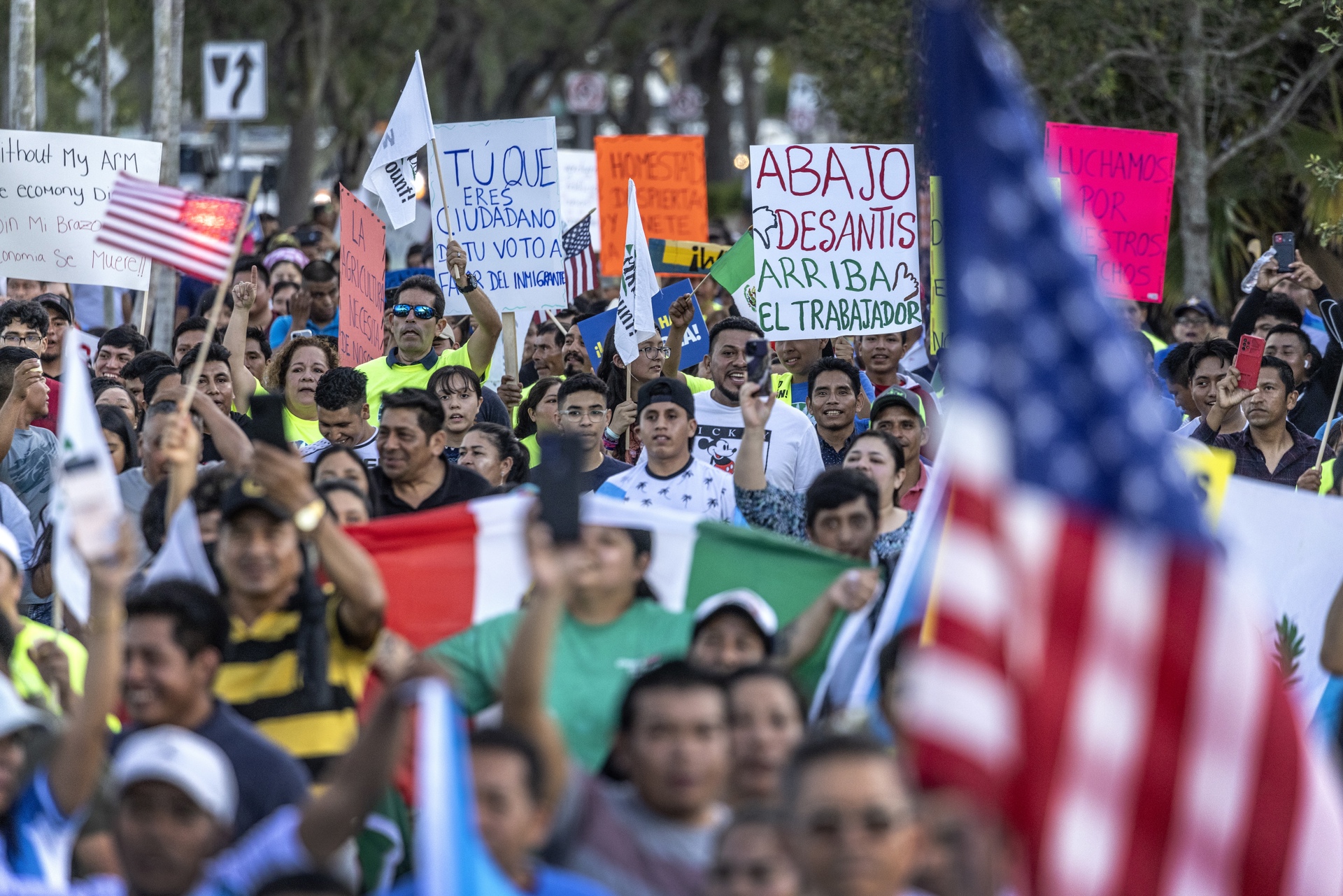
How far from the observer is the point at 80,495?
14.3ft

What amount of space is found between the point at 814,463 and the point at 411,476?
1.97 meters

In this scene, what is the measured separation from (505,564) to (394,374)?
386cm

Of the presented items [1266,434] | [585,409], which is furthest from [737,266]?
[1266,434]

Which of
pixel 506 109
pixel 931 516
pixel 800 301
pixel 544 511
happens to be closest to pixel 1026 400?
pixel 544 511

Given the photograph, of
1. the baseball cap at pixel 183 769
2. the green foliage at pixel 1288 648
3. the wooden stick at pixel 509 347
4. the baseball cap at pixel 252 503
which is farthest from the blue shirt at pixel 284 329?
the baseball cap at pixel 183 769

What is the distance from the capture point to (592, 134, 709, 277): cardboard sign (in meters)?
13.2

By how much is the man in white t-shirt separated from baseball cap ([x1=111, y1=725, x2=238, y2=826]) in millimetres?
3856

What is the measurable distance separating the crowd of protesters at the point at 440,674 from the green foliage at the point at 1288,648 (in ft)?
1.38

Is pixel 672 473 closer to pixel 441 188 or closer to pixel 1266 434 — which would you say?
pixel 1266 434

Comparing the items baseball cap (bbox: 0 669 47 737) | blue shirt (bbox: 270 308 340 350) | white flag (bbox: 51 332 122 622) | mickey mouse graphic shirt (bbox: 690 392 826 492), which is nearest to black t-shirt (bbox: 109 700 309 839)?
baseball cap (bbox: 0 669 47 737)

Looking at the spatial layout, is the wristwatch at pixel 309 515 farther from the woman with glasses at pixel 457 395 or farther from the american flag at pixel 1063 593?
the woman with glasses at pixel 457 395

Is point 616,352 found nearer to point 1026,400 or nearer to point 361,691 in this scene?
point 361,691

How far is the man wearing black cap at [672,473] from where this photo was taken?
7320 mm

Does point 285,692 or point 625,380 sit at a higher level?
point 625,380
